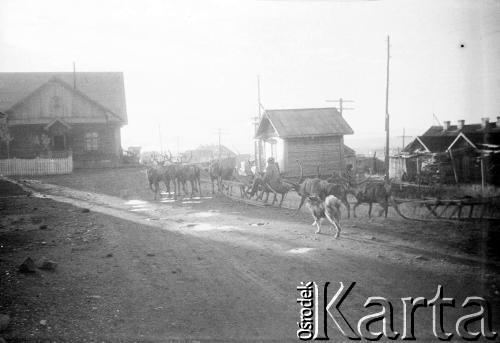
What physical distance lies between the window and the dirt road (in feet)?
82.4

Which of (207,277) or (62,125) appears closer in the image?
(207,277)

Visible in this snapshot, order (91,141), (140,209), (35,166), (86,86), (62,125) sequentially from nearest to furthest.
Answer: (140,209)
(35,166)
(62,125)
(91,141)
(86,86)

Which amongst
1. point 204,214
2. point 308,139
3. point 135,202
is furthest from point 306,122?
point 204,214

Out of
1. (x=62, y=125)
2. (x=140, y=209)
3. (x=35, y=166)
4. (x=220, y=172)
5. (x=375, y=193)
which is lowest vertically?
(x=140, y=209)

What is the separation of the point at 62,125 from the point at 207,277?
3167 cm

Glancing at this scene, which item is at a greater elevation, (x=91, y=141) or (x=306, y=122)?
(x=306, y=122)

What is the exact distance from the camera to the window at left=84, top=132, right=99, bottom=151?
35747 mm

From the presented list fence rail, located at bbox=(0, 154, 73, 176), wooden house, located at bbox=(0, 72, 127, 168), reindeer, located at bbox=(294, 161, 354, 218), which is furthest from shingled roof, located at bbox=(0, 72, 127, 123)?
reindeer, located at bbox=(294, 161, 354, 218)

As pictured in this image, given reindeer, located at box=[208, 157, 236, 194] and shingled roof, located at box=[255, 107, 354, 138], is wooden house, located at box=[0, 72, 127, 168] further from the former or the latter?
reindeer, located at box=[208, 157, 236, 194]

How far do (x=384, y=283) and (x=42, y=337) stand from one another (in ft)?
17.3

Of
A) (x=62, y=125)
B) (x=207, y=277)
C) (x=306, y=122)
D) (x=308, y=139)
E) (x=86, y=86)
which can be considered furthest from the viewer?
(x=86, y=86)

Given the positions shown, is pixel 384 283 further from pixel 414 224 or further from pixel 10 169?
pixel 10 169

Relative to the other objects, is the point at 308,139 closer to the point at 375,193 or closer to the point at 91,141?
the point at 375,193

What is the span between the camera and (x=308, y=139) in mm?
26984
